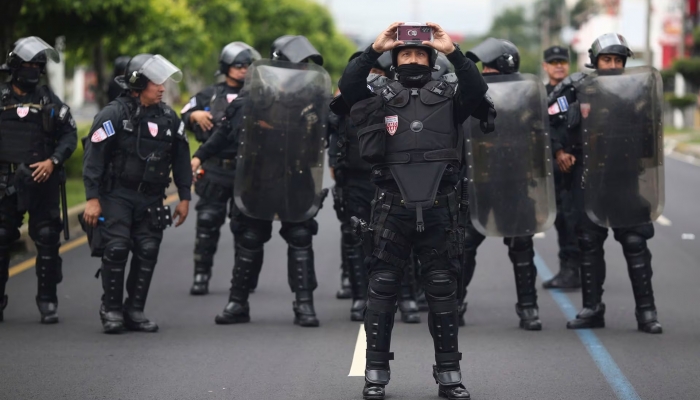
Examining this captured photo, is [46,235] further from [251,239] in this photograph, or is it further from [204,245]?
[204,245]

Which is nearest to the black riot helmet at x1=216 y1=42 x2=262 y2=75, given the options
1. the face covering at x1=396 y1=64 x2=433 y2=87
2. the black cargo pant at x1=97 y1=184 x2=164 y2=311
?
the black cargo pant at x1=97 y1=184 x2=164 y2=311

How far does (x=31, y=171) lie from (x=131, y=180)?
0.76m

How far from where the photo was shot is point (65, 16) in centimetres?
2028

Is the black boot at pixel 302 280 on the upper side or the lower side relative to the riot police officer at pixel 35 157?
lower

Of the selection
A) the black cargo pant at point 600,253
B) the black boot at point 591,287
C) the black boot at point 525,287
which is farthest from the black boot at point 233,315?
the black cargo pant at point 600,253

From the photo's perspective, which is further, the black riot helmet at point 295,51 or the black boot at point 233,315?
the black boot at point 233,315

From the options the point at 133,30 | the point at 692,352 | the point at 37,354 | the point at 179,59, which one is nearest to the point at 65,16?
the point at 133,30

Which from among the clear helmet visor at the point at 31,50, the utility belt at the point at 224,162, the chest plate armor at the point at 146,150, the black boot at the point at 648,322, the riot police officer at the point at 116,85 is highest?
the clear helmet visor at the point at 31,50

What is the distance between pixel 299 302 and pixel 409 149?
107 inches

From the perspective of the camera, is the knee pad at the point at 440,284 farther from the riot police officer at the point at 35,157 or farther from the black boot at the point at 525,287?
the riot police officer at the point at 35,157

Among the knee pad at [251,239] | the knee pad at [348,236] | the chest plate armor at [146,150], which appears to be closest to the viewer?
the chest plate armor at [146,150]

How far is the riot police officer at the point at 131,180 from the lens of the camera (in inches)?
323

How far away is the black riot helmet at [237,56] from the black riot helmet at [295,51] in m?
0.93

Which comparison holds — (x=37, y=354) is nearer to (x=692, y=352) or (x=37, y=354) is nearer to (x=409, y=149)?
(x=409, y=149)
